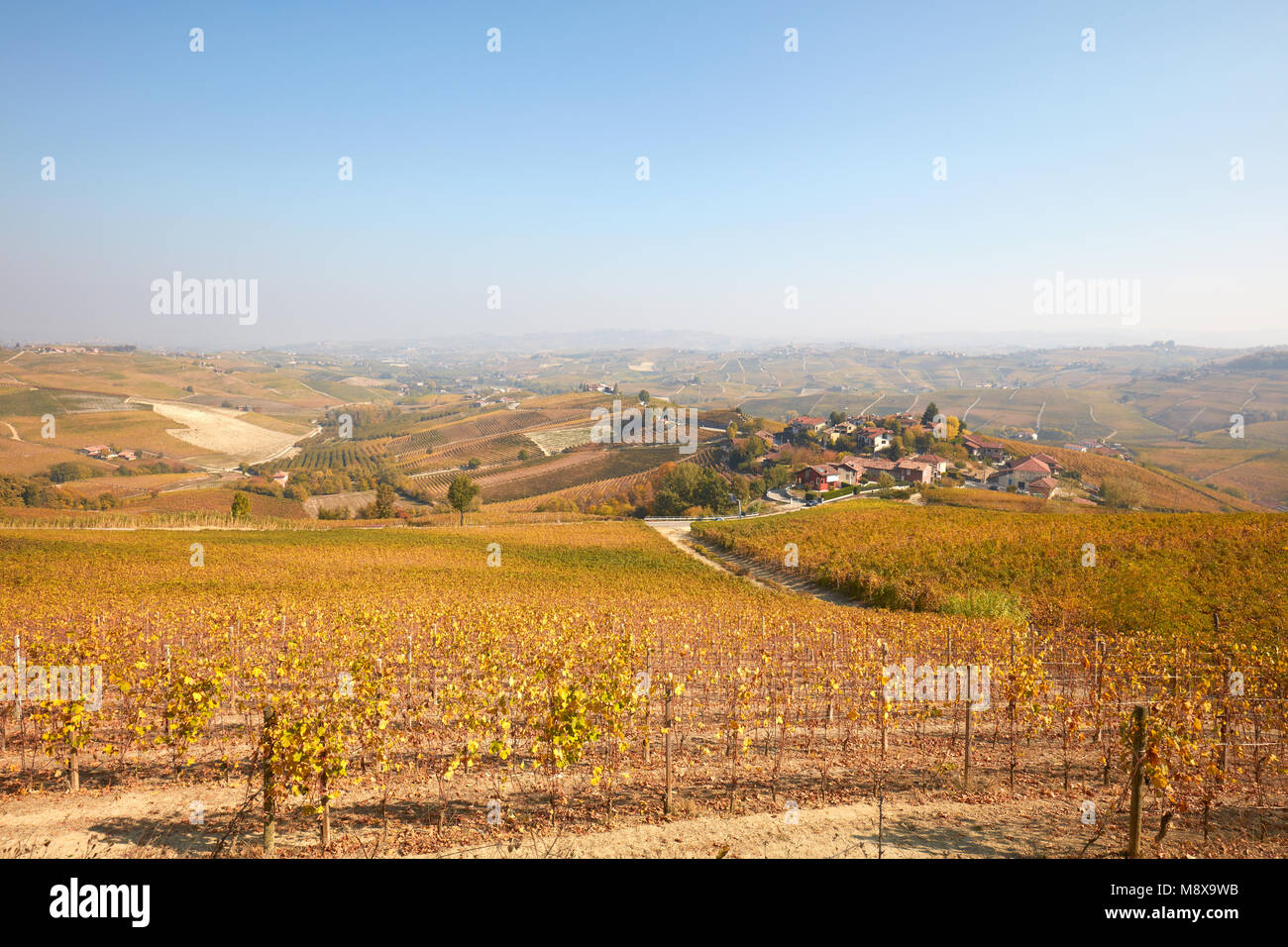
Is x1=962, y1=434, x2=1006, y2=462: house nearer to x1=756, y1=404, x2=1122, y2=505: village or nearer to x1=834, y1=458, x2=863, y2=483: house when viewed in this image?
x1=756, y1=404, x2=1122, y2=505: village

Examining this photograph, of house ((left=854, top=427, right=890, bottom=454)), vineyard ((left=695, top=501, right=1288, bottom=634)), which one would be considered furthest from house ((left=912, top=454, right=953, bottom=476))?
vineyard ((left=695, top=501, right=1288, bottom=634))

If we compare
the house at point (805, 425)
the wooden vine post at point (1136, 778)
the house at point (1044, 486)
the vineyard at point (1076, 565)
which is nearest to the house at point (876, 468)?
the house at point (1044, 486)

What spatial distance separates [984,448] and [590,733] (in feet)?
402

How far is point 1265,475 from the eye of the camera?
5325 inches

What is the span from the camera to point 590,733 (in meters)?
9.36

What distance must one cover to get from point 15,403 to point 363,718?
22211 cm

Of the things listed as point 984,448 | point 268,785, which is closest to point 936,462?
point 984,448

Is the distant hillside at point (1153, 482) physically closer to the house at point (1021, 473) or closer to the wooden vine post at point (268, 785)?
the house at point (1021, 473)

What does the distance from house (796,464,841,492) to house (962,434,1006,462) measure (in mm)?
35487

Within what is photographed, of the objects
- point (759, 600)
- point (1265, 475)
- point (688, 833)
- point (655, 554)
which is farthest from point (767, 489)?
point (1265, 475)

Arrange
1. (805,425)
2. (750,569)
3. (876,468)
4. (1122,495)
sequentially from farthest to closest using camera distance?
1. (805,425)
2. (876,468)
3. (1122,495)
4. (750,569)

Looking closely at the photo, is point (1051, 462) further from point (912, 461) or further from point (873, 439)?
point (873, 439)

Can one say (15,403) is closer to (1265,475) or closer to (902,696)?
(902,696)

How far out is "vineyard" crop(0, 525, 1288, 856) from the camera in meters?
8.79
